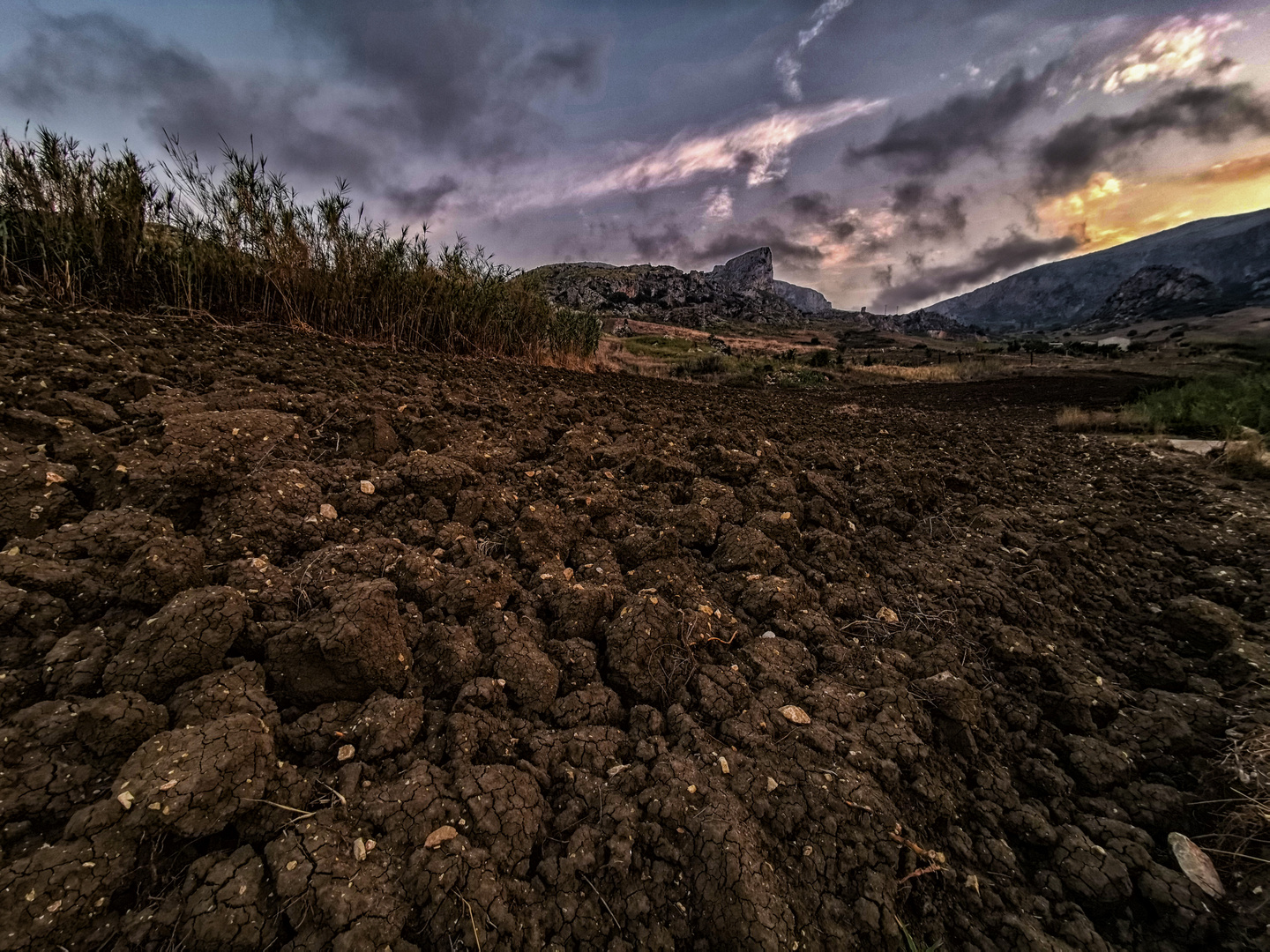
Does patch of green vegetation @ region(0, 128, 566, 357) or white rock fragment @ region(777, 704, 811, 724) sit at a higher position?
patch of green vegetation @ region(0, 128, 566, 357)

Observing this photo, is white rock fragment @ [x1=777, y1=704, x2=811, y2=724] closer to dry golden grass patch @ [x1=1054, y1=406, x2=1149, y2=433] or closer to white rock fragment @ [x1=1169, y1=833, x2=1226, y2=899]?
white rock fragment @ [x1=1169, y1=833, x2=1226, y2=899]

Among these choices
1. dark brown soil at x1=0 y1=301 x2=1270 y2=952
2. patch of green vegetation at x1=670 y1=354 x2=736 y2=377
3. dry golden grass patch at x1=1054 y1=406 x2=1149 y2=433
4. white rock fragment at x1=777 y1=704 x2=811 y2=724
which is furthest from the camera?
patch of green vegetation at x1=670 y1=354 x2=736 y2=377

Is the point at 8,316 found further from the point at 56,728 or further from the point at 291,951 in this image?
the point at 291,951

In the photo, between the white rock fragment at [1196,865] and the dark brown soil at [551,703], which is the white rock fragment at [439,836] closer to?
the dark brown soil at [551,703]

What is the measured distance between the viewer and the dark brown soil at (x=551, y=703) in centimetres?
127

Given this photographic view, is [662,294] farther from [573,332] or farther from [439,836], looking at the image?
[439,836]

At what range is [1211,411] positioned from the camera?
912 cm

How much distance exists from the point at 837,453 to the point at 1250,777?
388cm

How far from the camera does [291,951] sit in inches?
43.4

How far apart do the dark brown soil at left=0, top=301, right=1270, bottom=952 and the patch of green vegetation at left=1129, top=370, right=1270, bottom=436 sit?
710cm

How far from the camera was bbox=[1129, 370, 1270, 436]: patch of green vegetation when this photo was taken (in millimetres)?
8242

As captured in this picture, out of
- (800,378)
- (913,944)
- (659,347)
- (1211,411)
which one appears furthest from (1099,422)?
(659,347)

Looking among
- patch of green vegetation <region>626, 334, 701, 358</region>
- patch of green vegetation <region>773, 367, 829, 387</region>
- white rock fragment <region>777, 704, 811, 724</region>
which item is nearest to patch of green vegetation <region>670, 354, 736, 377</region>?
patch of green vegetation <region>773, 367, 829, 387</region>

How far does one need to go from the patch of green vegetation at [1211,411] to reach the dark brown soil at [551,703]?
710 centimetres
